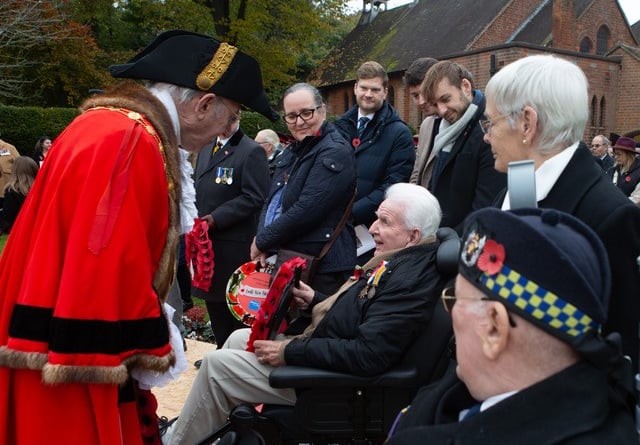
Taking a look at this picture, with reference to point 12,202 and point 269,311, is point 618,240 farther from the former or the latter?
point 12,202

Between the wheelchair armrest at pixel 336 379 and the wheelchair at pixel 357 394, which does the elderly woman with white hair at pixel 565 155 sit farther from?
the wheelchair armrest at pixel 336 379

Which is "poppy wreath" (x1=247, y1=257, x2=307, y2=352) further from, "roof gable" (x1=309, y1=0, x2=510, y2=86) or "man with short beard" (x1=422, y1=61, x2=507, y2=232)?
"roof gable" (x1=309, y1=0, x2=510, y2=86)

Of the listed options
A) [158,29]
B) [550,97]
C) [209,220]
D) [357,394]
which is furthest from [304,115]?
[158,29]

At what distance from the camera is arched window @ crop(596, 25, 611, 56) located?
3238 centimetres

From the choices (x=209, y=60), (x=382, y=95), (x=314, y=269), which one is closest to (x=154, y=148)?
(x=209, y=60)

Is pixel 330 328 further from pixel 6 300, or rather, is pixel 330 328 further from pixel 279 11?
pixel 279 11

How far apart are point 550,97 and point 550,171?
24cm

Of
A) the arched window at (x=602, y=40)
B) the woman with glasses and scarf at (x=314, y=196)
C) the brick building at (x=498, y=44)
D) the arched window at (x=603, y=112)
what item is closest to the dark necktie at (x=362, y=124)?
the woman with glasses and scarf at (x=314, y=196)

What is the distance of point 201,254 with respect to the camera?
442cm

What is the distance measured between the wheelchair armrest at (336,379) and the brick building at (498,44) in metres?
21.0

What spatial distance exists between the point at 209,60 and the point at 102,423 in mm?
1244

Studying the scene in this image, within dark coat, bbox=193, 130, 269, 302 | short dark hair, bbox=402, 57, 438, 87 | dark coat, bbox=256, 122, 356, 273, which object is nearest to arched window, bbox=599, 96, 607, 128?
short dark hair, bbox=402, 57, 438, 87

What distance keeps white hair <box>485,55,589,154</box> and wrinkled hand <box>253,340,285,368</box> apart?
154 cm

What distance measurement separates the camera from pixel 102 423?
181 centimetres
